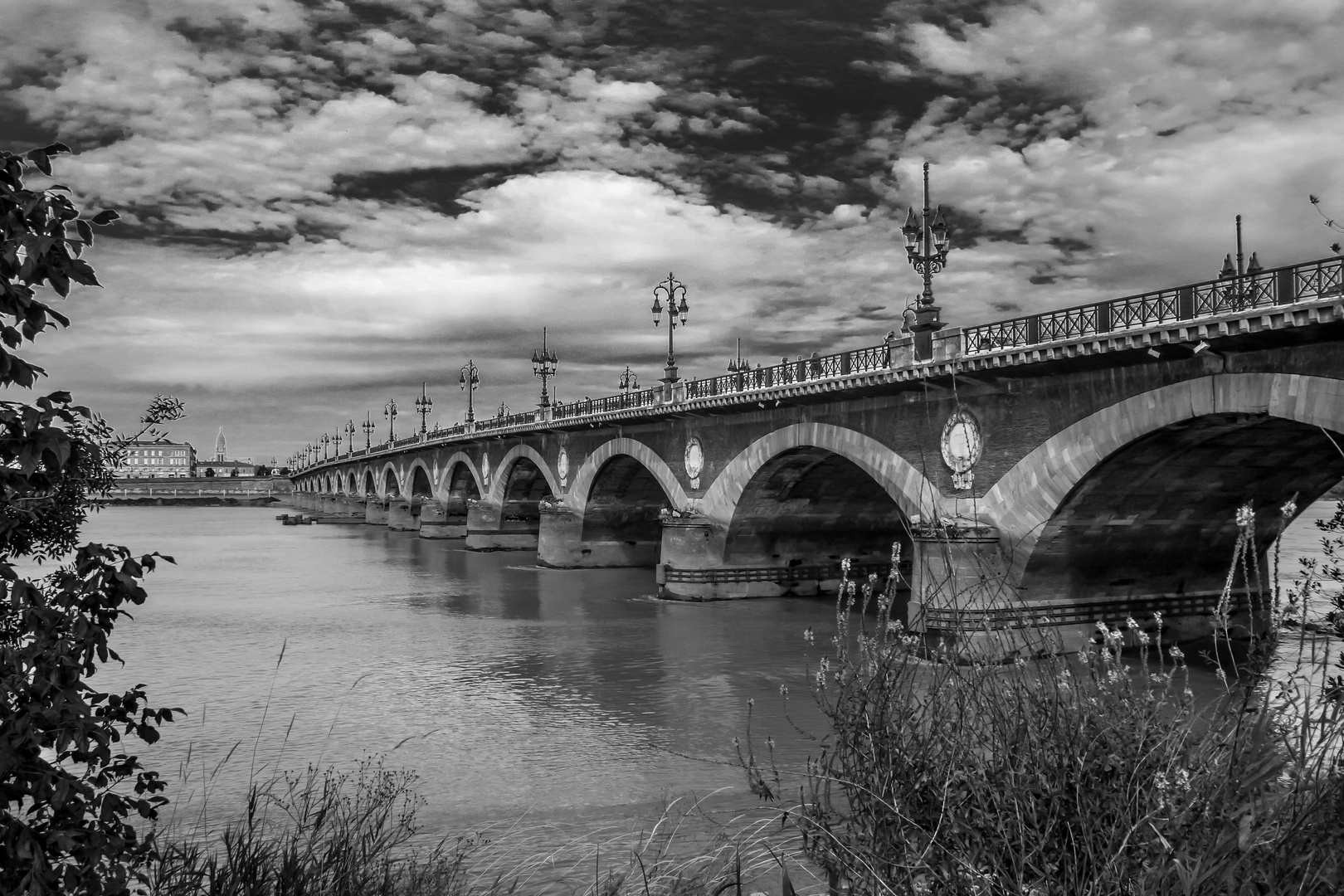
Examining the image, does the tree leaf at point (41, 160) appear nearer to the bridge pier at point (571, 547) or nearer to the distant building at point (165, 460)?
the bridge pier at point (571, 547)

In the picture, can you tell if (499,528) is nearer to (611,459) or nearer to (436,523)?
(436,523)

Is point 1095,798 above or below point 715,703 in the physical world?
above

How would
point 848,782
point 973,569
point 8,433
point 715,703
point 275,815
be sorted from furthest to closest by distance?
point 973,569
point 715,703
point 275,815
point 848,782
point 8,433

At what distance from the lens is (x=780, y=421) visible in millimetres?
27156

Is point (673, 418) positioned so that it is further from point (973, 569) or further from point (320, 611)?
point (973, 569)

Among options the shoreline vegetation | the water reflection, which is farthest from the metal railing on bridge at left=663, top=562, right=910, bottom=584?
the shoreline vegetation

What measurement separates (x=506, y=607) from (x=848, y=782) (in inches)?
1016

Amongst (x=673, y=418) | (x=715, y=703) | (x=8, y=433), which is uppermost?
(x=673, y=418)

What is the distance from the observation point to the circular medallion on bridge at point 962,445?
20078mm

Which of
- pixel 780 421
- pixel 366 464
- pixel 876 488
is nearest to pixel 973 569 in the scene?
pixel 780 421

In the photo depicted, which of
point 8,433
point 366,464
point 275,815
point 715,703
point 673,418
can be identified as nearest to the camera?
point 8,433

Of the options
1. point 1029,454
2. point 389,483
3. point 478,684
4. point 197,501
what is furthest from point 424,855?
point 197,501

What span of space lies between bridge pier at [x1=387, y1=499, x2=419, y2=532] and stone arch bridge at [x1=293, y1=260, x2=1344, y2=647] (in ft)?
134

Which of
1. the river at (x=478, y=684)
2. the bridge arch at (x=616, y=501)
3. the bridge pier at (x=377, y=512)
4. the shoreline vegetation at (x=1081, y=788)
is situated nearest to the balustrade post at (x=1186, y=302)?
the river at (x=478, y=684)
